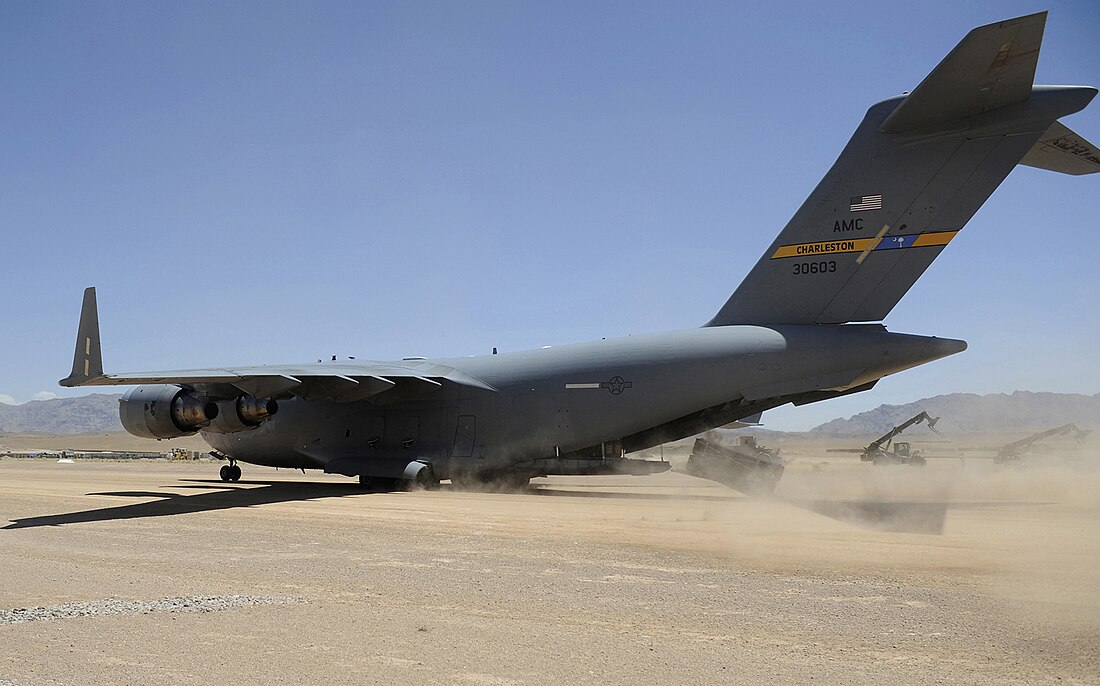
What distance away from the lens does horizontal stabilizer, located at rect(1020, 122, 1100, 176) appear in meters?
12.6

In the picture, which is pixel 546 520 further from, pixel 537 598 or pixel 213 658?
pixel 213 658

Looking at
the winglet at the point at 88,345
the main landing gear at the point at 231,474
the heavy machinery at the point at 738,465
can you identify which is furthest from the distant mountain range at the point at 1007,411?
the winglet at the point at 88,345

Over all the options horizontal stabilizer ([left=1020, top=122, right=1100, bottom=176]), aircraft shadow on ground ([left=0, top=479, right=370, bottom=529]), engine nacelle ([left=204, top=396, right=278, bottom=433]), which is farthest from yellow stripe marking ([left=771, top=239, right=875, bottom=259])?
engine nacelle ([left=204, top=396, right=278, bottom=433])

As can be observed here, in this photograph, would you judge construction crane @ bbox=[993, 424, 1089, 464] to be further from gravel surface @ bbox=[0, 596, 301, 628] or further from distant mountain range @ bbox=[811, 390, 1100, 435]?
gravel surface @ bbox=[0, 596, 301, 628]

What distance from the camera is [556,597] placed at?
21.0ft

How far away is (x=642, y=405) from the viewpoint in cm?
1596

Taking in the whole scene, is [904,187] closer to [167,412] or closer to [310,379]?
[310,379]

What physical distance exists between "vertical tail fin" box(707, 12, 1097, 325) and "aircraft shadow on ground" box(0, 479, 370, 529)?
9.11 m

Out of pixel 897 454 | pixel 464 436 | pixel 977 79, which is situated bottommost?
pixel 897 454

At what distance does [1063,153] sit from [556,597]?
11.4 m

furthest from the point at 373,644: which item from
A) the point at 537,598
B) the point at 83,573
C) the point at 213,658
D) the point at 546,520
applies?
the point at 546,520

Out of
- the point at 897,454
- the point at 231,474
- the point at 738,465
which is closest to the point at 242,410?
the point at 231,474

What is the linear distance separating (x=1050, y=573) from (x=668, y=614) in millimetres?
3385

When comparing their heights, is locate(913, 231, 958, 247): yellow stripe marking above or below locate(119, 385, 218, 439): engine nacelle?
above
